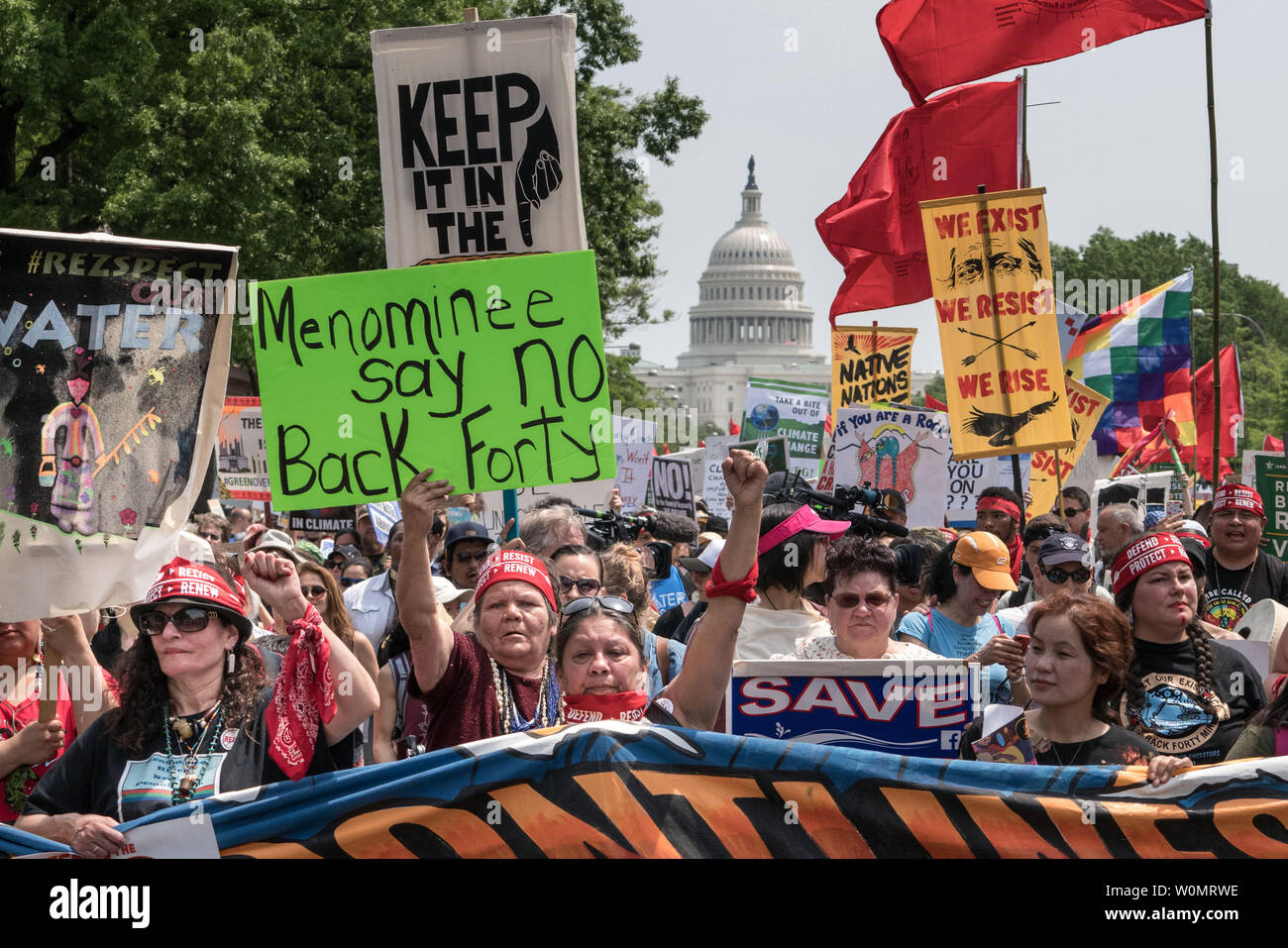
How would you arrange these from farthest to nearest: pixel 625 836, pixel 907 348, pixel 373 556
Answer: pixel 907 348 < pixel 373 556 < pixel 625 836

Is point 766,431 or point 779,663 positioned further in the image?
point 766,431

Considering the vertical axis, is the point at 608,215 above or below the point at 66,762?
above

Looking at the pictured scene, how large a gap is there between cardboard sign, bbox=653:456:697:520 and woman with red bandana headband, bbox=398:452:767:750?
9776 millimetres

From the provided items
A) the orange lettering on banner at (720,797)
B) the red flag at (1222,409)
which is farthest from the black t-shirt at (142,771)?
the red flag at (1222,409)

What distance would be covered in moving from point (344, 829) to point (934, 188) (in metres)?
8.73

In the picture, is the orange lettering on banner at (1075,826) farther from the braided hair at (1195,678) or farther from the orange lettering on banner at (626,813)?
the braided hair at (1195,678)

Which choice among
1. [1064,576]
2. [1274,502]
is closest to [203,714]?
[1064,576]

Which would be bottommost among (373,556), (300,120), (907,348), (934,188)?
(373,556)

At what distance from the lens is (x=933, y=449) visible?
11.7 meters

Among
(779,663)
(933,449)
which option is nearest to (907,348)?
(933,449)

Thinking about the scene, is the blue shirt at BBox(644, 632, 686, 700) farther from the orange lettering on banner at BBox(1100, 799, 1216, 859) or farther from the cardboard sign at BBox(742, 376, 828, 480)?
the cardboard sign at BBox(742, 376, 828, 480)

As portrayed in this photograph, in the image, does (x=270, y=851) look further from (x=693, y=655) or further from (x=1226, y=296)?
(x=1226, y=296)

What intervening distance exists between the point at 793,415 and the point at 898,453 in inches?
346
